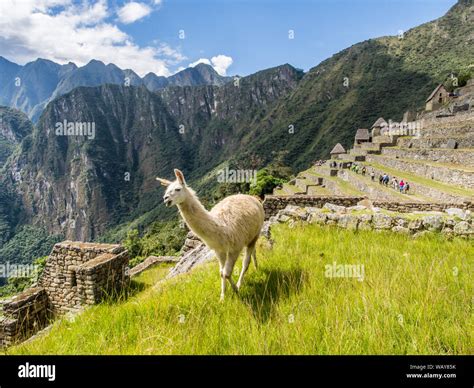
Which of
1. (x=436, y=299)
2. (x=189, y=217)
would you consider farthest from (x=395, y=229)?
(x=189, y=217)

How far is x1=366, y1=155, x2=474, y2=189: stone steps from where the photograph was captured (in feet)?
51.7

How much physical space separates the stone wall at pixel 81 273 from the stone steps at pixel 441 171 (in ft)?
57.8

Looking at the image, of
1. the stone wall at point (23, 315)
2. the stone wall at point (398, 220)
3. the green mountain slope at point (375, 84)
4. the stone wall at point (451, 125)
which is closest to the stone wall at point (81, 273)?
the stone wall at point (23, 315)

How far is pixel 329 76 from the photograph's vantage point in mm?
164875

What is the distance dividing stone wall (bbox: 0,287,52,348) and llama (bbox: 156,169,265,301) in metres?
5.65

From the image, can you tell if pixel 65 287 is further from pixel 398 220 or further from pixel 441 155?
pixel 441 155

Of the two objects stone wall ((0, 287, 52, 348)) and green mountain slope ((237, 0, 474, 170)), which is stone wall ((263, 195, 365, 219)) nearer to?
stone wall ((0, 287, 52, 348))

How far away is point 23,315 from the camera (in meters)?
8.14

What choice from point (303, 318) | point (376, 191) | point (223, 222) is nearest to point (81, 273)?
point (223, 222)

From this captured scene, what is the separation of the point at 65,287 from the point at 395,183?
65.6 feet

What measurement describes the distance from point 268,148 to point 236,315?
137 metres

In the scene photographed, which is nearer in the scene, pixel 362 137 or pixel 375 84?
pixel 362 137
